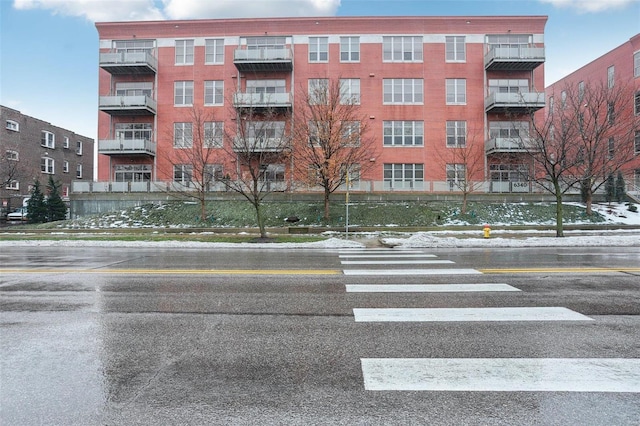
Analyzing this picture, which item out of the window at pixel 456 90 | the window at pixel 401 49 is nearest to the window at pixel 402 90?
the window at pixel 401 49

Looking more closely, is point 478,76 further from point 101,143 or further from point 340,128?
point 101,143

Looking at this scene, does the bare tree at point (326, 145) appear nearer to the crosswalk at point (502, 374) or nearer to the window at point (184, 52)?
the window at point (184, 52)

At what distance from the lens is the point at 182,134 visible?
35.0 meters

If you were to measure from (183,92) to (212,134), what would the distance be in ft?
27.9

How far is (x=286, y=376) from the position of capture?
11.4 ft

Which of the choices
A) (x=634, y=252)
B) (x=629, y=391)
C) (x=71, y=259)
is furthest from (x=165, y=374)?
(x=634, y=252)

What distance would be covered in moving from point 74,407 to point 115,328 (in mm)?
2078

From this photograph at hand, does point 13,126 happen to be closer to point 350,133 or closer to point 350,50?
point 350,50

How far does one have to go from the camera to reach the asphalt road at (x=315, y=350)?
2.90 meters

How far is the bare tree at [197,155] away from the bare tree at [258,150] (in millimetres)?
1060

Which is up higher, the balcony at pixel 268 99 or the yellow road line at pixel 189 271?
the balcony at pixel 268 99

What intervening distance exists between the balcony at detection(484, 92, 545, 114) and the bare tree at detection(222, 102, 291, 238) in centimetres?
1696

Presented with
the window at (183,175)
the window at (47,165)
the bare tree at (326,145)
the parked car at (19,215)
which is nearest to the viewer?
the bare tree at (326,145)

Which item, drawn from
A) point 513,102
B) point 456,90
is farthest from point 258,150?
point 513,102
